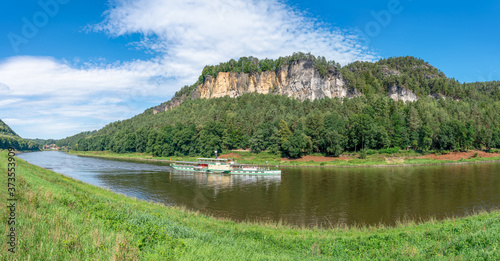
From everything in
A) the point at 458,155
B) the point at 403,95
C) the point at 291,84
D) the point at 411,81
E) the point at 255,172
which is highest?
the point at 291,84

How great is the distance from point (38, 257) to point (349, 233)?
16.2m

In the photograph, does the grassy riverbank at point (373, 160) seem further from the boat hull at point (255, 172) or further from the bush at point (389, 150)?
the boat hull at point (255, 172)

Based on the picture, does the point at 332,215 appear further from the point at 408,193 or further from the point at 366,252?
the point at 408,193

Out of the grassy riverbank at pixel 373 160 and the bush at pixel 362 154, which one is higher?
the bush at pixel 362 154

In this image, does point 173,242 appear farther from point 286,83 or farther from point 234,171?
point 286,83

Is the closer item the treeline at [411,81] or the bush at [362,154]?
the bush at [362,154]

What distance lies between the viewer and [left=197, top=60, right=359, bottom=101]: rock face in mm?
143125

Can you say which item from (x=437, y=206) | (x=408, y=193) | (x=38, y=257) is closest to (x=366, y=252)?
(x=38, y=257)

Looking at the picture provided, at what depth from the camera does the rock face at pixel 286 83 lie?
470 ft

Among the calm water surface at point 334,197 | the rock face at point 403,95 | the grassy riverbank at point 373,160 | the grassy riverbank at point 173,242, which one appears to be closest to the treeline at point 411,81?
the rock face at point 403,95

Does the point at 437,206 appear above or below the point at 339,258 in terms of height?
below

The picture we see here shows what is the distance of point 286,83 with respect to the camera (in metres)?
155

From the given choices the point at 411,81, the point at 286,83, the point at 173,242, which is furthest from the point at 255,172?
the point at 411,81

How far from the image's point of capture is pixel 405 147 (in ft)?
251
